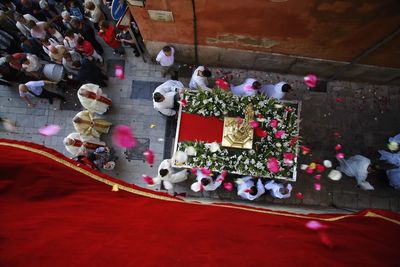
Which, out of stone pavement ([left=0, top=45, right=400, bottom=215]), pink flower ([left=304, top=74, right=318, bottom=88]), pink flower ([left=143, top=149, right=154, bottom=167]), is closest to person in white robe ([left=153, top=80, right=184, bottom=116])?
stone pavement ([left=0, top=45, right=400, bottom=215])

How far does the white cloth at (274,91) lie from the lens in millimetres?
7297

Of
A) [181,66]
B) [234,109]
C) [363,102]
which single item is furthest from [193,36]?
[363,102]

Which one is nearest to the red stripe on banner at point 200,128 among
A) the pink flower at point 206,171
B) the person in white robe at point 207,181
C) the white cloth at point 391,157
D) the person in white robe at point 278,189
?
the pink flower at point 206,171

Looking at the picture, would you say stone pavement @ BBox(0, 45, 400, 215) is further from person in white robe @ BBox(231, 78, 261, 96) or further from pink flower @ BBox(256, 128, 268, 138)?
pink flower @ BBox(256, 128, 268, 138)

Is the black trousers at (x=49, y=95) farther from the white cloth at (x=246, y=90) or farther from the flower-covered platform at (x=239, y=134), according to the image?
the white cloth at (x=246, y=90)

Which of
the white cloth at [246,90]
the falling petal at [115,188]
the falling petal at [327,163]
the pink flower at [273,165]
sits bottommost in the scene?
the falling petal at [115,188]

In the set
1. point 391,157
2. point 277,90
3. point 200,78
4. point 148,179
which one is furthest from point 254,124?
point 391,157

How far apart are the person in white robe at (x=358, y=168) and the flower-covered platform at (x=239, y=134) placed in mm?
1554

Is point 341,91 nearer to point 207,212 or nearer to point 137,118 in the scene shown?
point 137,118

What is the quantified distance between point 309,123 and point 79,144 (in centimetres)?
563

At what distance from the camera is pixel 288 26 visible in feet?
22.0

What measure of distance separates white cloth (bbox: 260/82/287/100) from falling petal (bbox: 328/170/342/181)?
2.33 meters

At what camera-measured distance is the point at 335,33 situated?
265 inches

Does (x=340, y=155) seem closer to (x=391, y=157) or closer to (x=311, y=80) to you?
(x=391, y=157)
